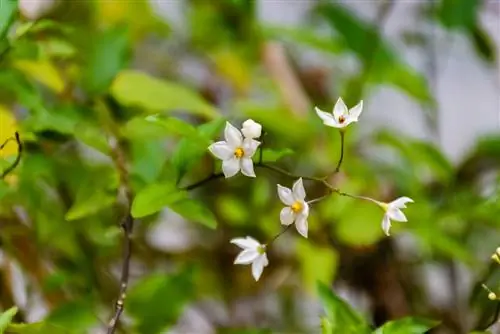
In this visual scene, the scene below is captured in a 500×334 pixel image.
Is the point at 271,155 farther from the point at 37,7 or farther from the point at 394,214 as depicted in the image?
the point at 37,7

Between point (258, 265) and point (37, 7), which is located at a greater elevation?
point (258, 265)

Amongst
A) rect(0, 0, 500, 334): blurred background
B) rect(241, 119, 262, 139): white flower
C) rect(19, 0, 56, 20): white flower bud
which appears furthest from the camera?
rect(19, 0, 56, 20): white flower bud

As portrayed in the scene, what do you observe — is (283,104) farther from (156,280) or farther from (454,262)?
(156,280)

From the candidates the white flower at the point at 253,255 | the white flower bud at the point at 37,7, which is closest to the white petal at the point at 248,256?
the white flower at the point at 253,255

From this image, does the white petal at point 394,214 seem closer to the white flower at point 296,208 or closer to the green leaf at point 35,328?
the white flower at point 296,208

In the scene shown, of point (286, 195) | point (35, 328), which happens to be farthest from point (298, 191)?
point (35, 328)

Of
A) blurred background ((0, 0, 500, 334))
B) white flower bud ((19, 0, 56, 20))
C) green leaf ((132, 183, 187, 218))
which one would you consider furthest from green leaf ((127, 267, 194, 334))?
white flower bud ((19, 0, 56, 20))

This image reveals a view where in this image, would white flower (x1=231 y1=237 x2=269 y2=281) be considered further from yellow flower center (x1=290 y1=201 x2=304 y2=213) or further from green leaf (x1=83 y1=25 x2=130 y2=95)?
green leaf (x1=83 y1=25 x2=130 y2=95)
